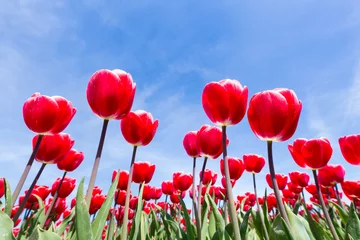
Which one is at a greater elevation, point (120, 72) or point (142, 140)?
point (120, 72)

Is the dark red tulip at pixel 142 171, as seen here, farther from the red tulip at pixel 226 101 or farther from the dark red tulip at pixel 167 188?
the dark red tulip at pixel 167 188

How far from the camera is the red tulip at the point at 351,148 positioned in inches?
115

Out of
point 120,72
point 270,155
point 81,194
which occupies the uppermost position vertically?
point 120,72

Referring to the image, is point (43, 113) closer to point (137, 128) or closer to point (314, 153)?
point (137, 128)

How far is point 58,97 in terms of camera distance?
2199mm

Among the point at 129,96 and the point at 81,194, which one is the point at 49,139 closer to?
the point at 129,96

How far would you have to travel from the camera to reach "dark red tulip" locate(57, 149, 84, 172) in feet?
10.6

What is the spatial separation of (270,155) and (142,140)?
111 centimetres

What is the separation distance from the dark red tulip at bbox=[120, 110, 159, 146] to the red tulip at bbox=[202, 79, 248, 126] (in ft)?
1.99

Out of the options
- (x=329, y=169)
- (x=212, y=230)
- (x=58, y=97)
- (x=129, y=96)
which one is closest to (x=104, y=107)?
(x=129, y=96)

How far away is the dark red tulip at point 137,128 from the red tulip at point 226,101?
1.99ft

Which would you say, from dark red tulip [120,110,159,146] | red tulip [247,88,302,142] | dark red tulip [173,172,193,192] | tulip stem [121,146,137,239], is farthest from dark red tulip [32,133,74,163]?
dark red tulip [173,172,193,192]

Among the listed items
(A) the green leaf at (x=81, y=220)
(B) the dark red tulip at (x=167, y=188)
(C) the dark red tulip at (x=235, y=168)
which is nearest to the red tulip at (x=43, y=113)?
(A) the green leaf at (x=81, y=220)

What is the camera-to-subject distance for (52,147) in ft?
8.86
